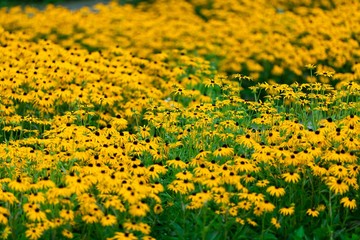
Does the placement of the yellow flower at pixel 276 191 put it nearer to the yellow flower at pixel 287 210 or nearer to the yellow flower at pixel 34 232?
the yellow flower at pixel 287 210

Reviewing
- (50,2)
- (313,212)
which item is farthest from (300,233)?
(50,2)

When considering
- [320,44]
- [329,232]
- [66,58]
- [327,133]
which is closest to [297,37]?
[320,44]

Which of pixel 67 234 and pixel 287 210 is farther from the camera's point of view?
pixel 287 210

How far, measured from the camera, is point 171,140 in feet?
23.1

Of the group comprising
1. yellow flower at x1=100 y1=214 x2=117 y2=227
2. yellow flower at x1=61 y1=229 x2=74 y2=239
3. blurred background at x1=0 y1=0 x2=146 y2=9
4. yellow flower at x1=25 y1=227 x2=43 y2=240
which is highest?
yellow flower at x1=100 y1=214 x2=117 y2=227

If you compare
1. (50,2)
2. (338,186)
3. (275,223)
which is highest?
(338,186)

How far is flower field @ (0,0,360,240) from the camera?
5.34 m

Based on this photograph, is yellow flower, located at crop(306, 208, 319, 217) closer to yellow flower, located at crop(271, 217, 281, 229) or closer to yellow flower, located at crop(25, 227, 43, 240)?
yellow flower, located at crop(271, 217, 281, 229)

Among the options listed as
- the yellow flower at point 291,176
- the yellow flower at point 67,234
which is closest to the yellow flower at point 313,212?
the yellow flower at point 291,176

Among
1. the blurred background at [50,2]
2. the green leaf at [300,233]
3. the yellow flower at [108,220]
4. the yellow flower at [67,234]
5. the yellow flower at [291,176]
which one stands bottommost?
the blurred background at [50,2]

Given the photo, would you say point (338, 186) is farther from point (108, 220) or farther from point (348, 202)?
point (108, 220)

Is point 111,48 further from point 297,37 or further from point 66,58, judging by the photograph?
point 297,37

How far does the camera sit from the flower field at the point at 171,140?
5340 mm

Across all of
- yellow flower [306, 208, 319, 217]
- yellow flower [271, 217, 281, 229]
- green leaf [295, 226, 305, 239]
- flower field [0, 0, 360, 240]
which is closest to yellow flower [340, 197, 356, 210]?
flower field [0, 0, 360, 240]
